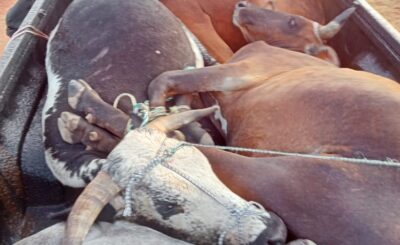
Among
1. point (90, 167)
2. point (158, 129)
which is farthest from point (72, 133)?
point (158, 129)

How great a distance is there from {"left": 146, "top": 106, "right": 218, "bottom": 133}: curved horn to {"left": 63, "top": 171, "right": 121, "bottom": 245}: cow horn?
32cm

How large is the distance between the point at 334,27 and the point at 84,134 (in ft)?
5.12

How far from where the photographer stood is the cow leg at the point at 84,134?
2664 mm

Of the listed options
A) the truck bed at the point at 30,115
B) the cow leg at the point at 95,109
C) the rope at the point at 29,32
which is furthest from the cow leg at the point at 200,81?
the rope at the point at 29,32

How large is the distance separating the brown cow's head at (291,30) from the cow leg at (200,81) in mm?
597

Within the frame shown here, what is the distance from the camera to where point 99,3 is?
3.36 metres

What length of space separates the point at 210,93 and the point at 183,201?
113 centimetres

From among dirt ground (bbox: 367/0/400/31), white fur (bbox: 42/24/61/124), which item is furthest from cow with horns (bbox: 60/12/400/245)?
dirt ground (bbox: 367/0/400/31)

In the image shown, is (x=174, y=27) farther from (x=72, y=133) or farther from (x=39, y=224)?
(x=39, y=224)

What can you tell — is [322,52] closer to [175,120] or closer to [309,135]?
[309,135]

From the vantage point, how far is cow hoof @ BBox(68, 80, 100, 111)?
2.78 meters

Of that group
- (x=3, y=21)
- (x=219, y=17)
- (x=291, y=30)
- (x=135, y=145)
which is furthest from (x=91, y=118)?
(x=3, y=21)

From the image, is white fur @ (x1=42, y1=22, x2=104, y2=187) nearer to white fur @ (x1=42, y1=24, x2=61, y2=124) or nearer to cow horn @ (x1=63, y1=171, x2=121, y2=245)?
white fur @ (x1=42, y1=24, x2=61, y2=124)

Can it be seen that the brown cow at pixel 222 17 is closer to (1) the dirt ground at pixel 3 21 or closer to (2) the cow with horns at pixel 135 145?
(2) the cow with horns at pixel 135 145
